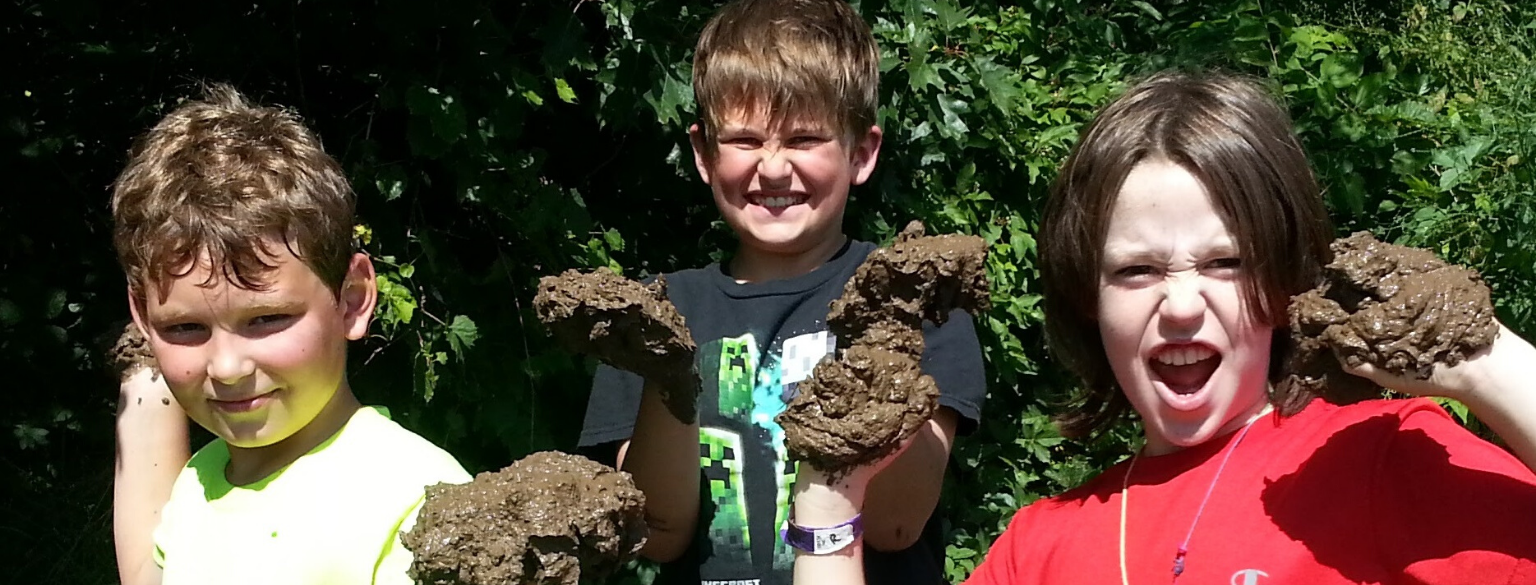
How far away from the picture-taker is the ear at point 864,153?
2.42 m

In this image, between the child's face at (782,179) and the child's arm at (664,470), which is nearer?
the child's arm at (664,470)

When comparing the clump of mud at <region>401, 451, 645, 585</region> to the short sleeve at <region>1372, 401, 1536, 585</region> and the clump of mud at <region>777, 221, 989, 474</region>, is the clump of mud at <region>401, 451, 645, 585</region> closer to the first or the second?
the clump of mud at <region>777, 221, 989, 474</region>

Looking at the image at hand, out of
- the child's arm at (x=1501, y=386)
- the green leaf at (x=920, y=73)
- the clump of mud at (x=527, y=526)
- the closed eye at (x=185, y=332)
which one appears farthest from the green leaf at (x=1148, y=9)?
the closed eye at (x=185, y=332)

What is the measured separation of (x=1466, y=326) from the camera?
1.46 metres

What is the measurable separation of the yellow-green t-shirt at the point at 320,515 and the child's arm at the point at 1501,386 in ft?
4.33

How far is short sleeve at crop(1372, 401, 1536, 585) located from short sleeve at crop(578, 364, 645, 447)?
45.1 inches

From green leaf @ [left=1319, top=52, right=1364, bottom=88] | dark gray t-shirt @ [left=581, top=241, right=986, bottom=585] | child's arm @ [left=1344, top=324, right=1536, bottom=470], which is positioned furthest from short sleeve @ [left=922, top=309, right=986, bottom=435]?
green leaf @ [left=1319, top=52, right=1364, bottom=88]

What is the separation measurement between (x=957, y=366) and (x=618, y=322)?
0.65m

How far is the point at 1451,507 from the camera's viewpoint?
1.61m

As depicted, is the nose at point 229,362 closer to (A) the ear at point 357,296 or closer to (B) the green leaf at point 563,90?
(A) the ear at point 357,296

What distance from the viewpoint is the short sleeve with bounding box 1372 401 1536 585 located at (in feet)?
5.11

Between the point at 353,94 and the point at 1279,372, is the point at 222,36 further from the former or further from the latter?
the point at 1279,372

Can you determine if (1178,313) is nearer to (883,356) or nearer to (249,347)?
(883,356)

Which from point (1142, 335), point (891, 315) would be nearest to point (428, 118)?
point (891, 315)
